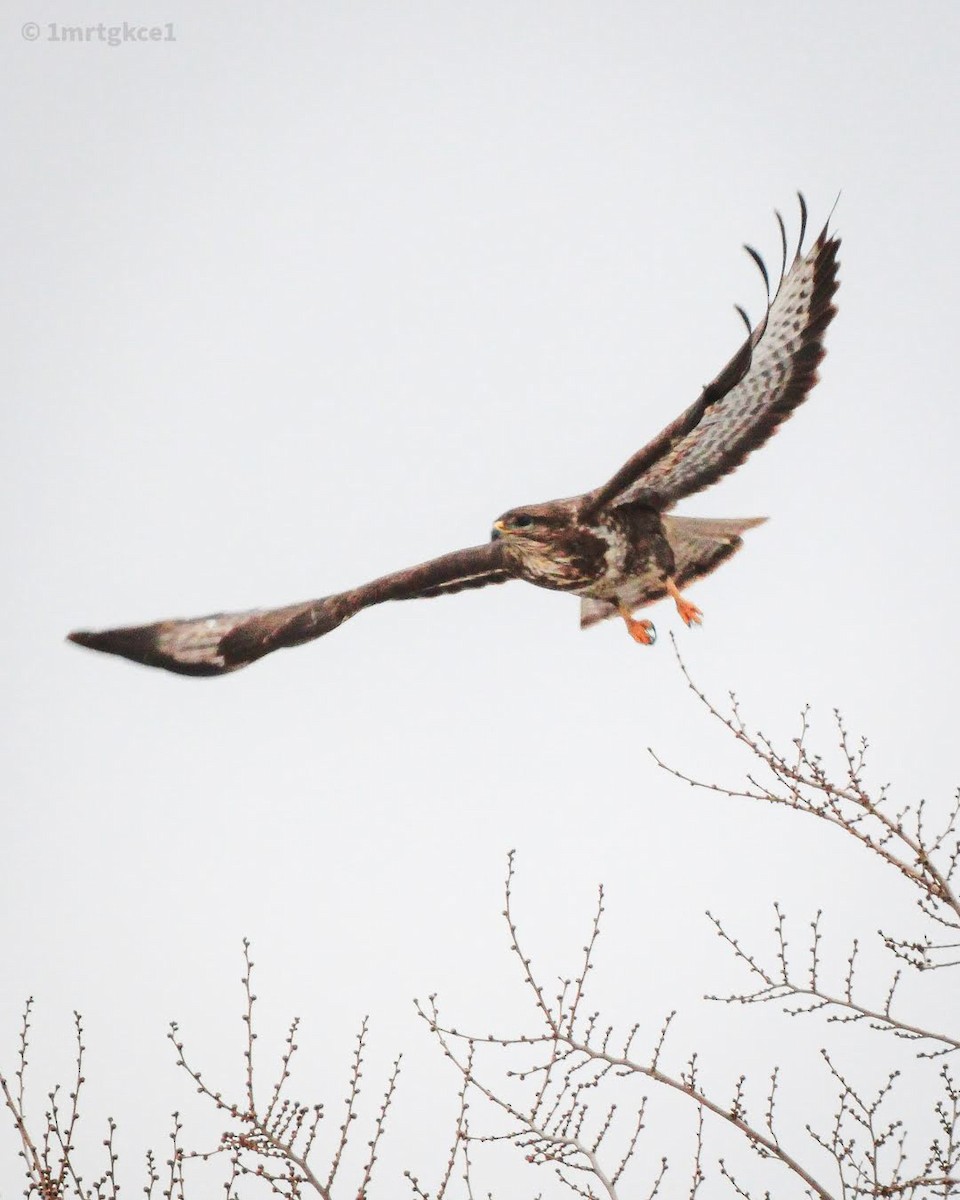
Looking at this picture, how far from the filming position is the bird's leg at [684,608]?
8.25 m

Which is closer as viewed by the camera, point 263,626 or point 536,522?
point 536,522

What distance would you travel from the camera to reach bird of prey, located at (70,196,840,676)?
7578mm

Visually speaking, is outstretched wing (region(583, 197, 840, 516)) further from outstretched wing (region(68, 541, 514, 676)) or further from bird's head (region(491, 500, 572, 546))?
outstretched wing (region(68, 541, 514, 676))

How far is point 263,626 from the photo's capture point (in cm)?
849

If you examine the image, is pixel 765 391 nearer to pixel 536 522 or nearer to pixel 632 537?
pixel 632 537

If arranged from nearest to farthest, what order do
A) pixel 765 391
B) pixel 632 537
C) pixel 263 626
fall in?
1. pixel 765 391
2. pixel 632 537
3. pixel 263 626

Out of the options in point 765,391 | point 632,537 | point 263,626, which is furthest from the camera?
point 263,626

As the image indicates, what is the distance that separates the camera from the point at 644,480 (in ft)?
26.2

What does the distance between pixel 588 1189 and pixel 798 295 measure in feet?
15.5

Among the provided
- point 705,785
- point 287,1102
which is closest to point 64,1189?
point 287,1102

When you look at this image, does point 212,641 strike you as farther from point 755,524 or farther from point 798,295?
point 798,295

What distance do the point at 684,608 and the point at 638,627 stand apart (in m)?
0.34

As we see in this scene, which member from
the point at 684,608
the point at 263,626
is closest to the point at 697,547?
the point at 684,608

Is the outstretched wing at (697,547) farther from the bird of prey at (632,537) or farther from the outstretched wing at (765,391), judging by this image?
the outstretched wing at (765,391)
